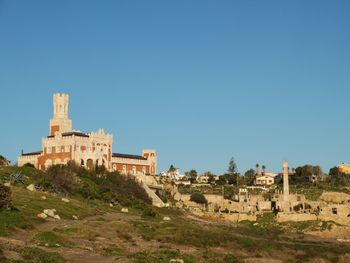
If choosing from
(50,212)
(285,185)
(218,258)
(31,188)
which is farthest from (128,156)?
(218,258)

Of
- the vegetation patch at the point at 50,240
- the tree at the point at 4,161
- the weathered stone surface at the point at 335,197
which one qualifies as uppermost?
the tree at the point at 4,161

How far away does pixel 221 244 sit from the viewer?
44.5 m

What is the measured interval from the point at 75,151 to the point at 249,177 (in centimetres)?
7527

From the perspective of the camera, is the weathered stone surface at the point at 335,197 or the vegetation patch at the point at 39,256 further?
the weathered stone surface at the point at 335,197

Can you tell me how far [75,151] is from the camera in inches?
3501

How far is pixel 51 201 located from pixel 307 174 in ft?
328

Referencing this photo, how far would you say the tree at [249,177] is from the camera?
5654 inches

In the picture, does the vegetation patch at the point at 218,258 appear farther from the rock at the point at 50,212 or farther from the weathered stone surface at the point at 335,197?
the weathered stone surface at the point at 335,197

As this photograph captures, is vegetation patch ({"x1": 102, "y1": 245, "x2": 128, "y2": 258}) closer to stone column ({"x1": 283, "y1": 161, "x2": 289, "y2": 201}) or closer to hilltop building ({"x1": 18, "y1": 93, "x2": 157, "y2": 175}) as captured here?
hilltop building ({"x1": 18, "y1": 93, "x2": 157, "y2": 175})

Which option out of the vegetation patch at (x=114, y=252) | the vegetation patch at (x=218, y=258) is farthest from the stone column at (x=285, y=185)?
the vegetation patch at (x=114, y=252)

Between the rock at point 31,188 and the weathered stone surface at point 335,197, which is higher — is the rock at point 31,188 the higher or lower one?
the lower one

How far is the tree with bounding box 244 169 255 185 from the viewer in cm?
14360

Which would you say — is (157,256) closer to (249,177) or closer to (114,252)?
(114,252)

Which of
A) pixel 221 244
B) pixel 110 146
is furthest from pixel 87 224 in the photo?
pixel 110 146
